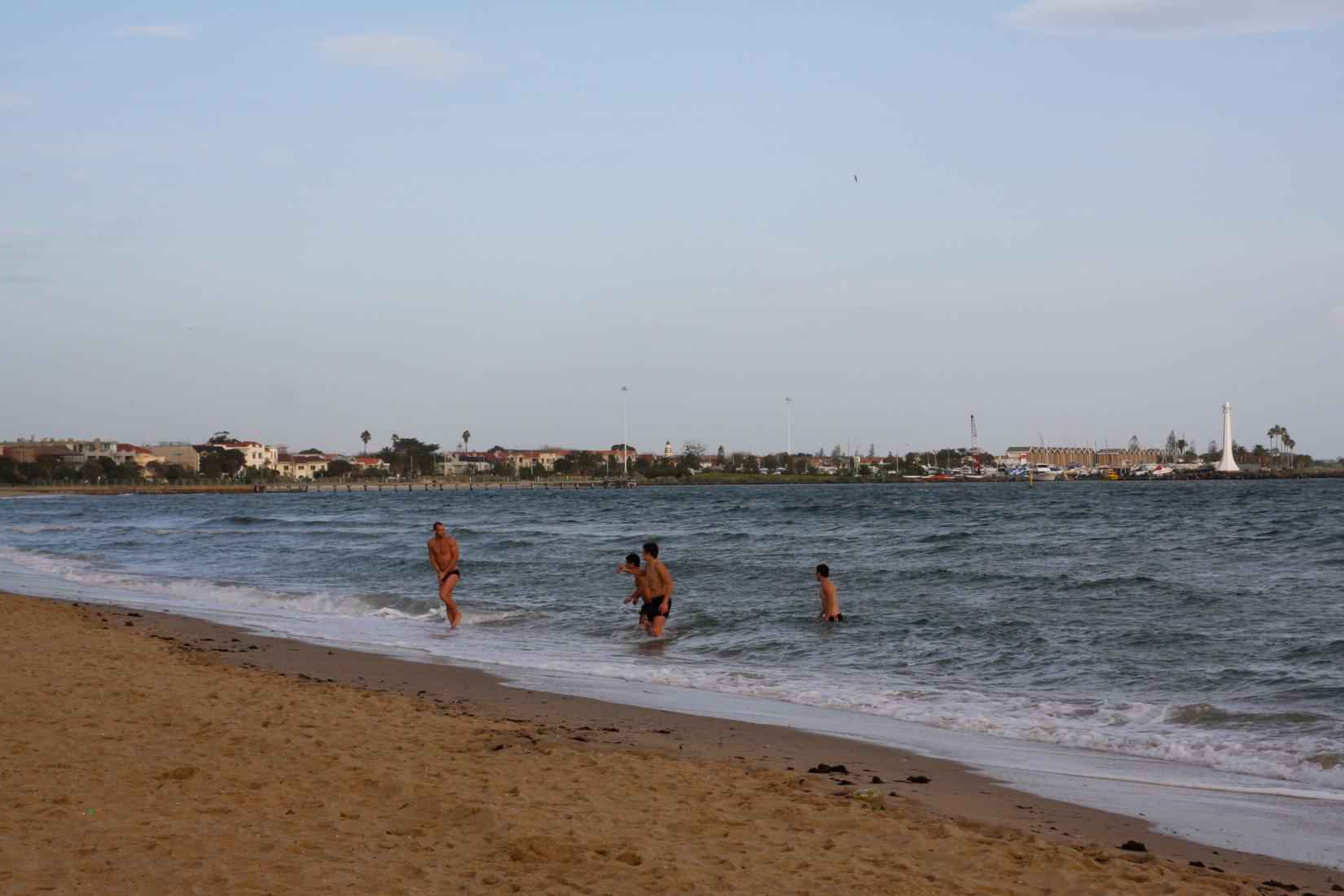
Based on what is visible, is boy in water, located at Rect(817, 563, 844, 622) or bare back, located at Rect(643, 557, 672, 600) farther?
boy in water, located at Rect(817, 563, 844, 622)

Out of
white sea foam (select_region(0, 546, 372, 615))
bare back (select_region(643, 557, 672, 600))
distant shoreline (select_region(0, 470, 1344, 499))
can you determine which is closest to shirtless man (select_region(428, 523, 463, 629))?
white sea foam (select_region(0, 546, 372, 615))

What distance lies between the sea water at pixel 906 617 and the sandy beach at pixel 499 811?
1.67m

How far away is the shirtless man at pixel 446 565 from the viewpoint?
17.7m

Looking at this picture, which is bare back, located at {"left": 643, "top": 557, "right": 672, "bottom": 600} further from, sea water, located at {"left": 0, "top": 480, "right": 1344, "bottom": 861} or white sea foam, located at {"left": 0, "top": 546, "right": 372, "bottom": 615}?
white sea foam, located at {"left": 0, "top": 546, "right": 372, "bottom": 615}

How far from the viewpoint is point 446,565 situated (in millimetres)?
18062

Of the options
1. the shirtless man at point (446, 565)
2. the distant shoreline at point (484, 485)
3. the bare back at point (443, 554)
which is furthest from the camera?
the distant shoreline at point (484, 485)

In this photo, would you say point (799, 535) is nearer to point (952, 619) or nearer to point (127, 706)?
point (952, 619)

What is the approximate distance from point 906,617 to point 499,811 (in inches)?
495

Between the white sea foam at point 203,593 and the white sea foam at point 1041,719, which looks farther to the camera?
the white sea foam at point 203,593

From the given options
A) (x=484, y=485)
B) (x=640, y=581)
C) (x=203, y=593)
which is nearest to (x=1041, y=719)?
(x=640, y=581)

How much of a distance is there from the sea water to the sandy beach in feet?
5.47

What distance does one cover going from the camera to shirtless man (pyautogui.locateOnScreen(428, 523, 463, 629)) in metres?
17.7

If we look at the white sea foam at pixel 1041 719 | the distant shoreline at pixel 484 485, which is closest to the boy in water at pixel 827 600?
the white sea foam at pixel 1041 719

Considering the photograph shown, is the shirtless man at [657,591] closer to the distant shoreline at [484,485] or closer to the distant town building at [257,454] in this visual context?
the distant shoreline at [484,485]
